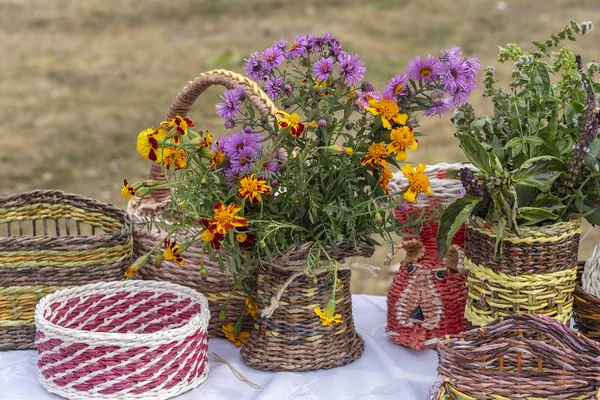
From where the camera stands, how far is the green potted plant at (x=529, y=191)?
1.14m

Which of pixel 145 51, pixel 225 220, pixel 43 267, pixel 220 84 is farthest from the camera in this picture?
pixel 145 51

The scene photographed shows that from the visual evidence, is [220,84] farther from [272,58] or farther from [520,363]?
[520,363]

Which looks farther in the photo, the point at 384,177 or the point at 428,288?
the point at 428,288

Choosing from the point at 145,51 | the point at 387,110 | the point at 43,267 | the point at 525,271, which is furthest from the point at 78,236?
the point at 145,51

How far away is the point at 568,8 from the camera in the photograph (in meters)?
5.59

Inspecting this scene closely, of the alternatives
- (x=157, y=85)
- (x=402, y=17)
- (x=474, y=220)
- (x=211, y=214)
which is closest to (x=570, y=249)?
(x=474, y=220)

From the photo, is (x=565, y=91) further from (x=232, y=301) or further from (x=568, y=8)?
(x=568, y=8)

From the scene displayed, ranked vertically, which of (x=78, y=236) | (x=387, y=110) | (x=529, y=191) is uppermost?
(x=387, y=110)

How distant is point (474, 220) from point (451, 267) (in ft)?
0.68

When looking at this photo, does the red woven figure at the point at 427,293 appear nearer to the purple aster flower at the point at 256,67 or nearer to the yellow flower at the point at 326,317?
the yellow flower at the point at 326,317

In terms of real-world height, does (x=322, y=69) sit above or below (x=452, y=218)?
above

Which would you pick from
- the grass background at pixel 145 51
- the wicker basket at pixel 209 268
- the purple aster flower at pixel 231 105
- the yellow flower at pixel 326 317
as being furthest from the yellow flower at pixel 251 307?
the grass background at pixel 145 51

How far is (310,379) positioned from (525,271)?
40cm

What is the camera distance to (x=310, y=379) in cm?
128
